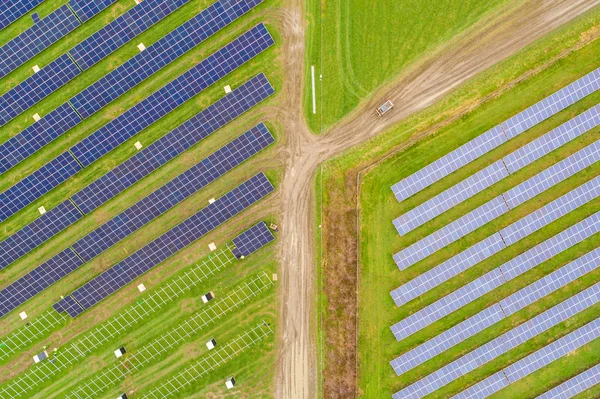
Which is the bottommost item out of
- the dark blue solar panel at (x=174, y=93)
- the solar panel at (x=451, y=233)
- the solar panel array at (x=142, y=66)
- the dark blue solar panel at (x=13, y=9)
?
the solar panel at (x=451, y=233)

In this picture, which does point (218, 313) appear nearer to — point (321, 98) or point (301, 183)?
point (301, 183)

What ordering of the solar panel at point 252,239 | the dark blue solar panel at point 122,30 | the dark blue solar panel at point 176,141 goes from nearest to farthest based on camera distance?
1. the dark blue solar panel at point 122,30
2. the dark blue solar panel at point 176,141
3. the solar panel at point 252,239

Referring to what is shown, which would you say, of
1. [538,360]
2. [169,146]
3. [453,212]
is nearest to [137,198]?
[169,146]

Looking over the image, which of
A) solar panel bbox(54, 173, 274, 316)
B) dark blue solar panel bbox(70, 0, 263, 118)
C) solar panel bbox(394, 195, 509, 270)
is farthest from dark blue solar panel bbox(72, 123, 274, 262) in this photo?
solar panel bbox(394, 195, 509, 270)

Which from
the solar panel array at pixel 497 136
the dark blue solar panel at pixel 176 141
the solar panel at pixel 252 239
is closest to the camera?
the solar panel array at pixel 497 136

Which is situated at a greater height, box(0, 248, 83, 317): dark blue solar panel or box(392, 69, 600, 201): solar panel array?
box(0, 248, 83, 317): dark blue solar panel

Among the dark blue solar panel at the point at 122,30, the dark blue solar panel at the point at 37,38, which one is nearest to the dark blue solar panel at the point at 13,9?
the dark blue solar panel at the point at 37,38

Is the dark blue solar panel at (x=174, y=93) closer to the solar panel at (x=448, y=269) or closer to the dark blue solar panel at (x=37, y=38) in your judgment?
the dark blue solar panel at (x=37, y=38)

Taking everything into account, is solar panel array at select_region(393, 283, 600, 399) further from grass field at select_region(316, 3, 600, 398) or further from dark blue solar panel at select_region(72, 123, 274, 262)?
dark blue solar panel at select_region(72, 123, 274, 262)
